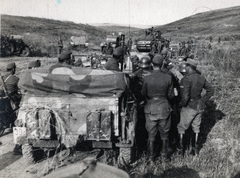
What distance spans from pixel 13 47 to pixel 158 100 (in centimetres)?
2277

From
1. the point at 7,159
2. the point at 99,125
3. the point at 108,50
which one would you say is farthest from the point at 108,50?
the point at 99,125

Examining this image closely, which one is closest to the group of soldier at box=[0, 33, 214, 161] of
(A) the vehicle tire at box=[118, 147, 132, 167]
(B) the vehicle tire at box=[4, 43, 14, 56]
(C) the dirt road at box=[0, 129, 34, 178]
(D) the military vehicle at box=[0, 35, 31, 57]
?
(A) the vehicle tire at box=[118, 147, 132, 167]

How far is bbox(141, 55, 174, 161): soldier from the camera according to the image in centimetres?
519

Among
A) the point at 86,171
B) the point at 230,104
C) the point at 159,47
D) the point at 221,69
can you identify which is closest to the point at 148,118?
the point at 86,171

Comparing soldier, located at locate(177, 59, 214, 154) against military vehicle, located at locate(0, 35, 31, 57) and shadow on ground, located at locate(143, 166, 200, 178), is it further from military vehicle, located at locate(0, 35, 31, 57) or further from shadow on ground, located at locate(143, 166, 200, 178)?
military vehicle, located at locate(0, 35, 31, 57)

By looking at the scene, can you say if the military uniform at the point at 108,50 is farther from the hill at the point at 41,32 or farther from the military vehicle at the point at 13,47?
the hill at the point at 41,32

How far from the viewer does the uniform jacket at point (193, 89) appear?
5766mm

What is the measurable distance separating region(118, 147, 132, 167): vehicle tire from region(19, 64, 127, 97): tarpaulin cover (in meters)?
1.06

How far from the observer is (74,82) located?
16.0 feet

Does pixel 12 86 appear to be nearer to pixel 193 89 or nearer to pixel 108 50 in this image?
pixel 193 89

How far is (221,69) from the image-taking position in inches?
577

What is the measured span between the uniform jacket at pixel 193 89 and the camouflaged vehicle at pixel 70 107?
147cm

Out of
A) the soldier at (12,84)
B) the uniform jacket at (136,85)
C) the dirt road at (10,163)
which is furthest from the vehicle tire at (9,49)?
the uniform jacket at (136,85)

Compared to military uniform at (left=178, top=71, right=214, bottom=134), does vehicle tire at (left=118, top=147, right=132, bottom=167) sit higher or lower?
lower
